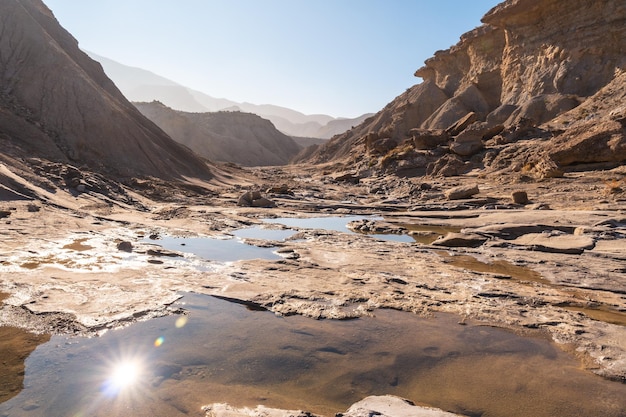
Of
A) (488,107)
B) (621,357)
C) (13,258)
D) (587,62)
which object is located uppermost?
(587,62)

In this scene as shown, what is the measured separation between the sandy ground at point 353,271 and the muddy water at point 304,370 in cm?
38

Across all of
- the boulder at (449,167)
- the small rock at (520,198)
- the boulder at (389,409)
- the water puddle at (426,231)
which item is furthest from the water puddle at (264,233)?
the boulder at (449,167)

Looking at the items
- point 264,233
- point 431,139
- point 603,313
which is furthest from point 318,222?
point 431,139

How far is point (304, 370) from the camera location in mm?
3502

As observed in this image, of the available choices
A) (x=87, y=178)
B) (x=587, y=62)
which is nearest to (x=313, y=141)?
(x=587, y=62)

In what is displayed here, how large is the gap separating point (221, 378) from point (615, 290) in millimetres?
5752

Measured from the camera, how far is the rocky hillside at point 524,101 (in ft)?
53.9

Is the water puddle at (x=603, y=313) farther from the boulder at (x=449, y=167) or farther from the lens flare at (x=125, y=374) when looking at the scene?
the boulder at (x=449, y=167)

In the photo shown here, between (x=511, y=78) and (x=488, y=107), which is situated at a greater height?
(x=511, y=78)

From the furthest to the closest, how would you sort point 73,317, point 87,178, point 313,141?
point 313,141
point 87,178
point 73,317

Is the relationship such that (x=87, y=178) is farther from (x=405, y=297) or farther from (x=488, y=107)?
(x=488, y=107)

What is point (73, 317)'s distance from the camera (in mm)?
4230

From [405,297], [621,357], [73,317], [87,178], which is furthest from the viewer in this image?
[87,178]

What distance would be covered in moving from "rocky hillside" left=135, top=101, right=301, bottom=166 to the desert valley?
36197 millimetres
